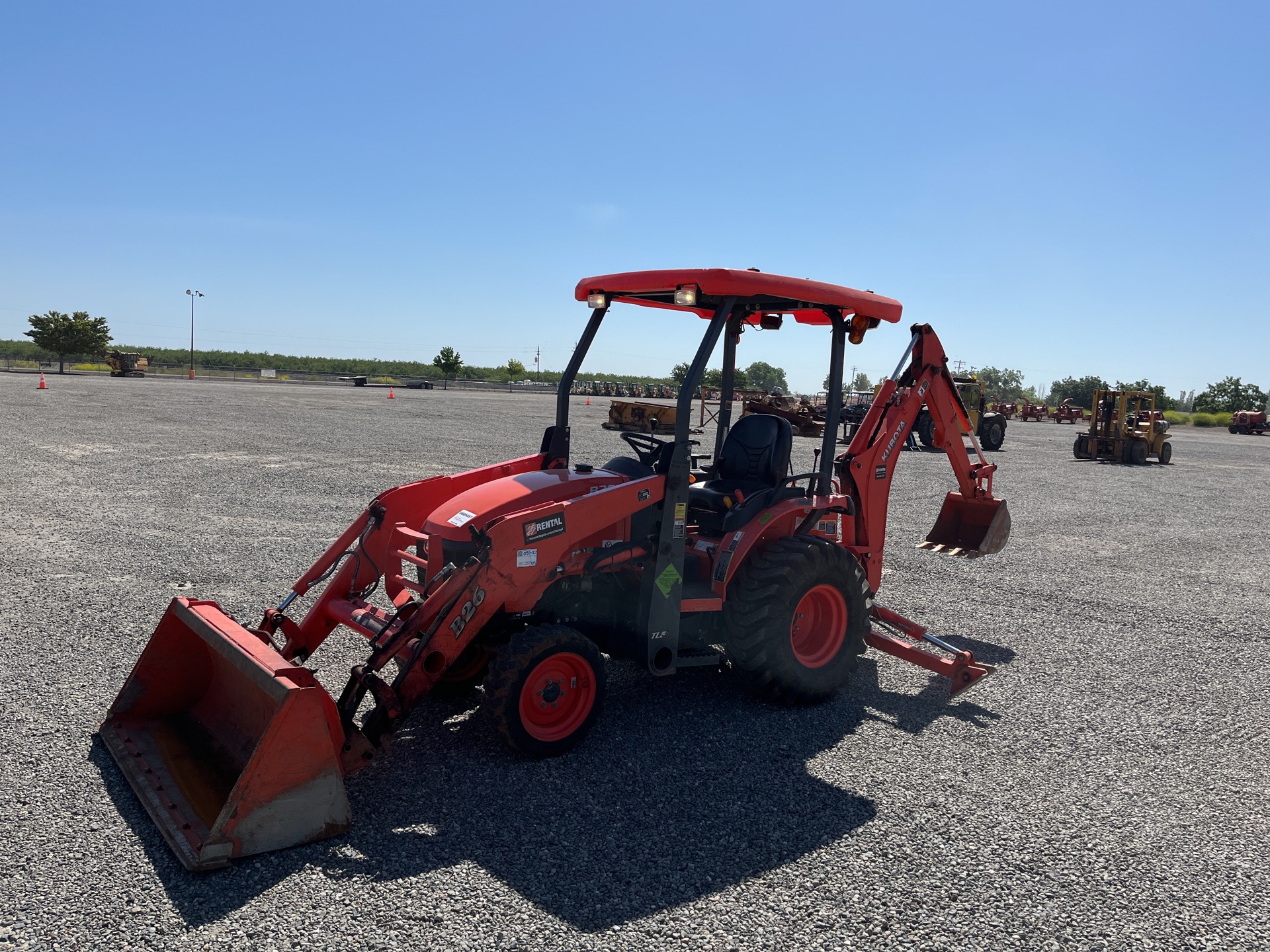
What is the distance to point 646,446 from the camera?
5.65 meters

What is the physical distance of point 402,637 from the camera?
425 cm

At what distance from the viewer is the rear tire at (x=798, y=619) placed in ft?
16.9

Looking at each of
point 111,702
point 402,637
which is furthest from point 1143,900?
point 111,702

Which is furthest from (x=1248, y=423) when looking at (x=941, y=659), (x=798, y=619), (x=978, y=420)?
(x=798, y=619)

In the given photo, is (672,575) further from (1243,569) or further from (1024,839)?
(1243,569)

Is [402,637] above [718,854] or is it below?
above

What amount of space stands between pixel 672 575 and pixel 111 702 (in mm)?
3260

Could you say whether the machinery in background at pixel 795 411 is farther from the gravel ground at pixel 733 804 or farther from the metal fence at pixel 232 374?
the metal fence at pixel 232 374

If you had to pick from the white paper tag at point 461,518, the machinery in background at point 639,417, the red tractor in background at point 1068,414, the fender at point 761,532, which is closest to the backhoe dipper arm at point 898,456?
the fender at point 761,532

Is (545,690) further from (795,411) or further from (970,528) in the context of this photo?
(795,411)

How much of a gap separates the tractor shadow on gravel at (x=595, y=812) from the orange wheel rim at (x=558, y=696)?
0.52 ft

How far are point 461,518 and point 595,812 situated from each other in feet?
5.50

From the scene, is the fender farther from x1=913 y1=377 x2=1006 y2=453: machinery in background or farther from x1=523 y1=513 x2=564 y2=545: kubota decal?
x1=913 y1=377 x2=1006 y2=453: machinery in background

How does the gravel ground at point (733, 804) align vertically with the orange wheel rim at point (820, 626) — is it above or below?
below
